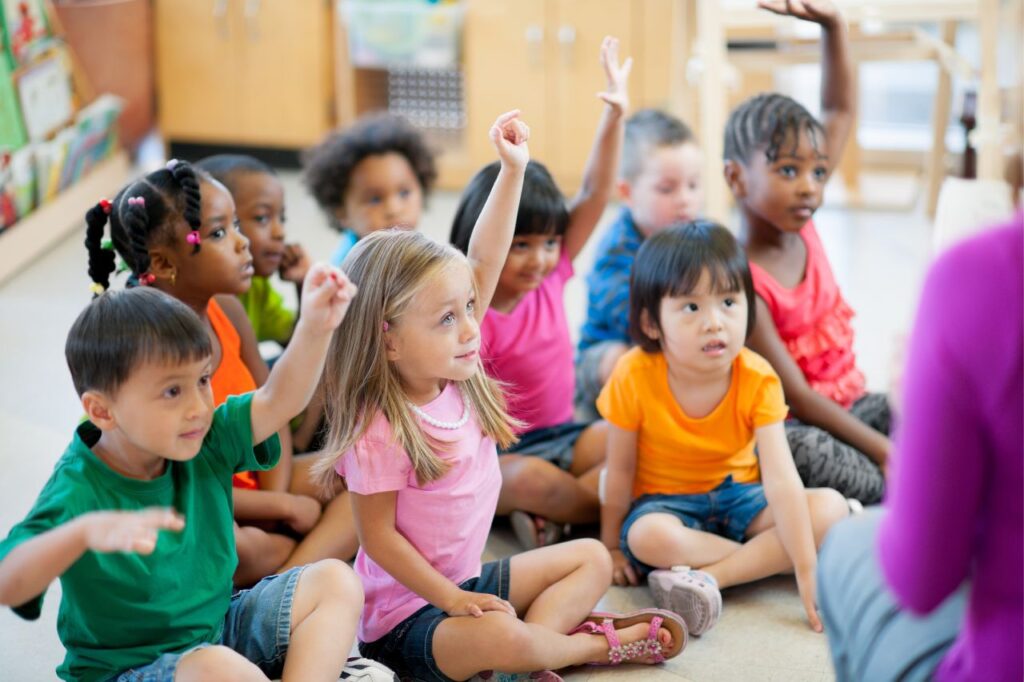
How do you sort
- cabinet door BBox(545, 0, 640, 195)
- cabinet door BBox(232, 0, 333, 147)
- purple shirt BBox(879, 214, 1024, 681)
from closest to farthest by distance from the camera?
purple shirt BBox(879, 214, 1024, 681)
cabinet door BBox(545, 0, 640, 195)
cabinet door BBox(232, 0, 333, 147)

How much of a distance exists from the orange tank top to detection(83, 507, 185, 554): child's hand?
603mm

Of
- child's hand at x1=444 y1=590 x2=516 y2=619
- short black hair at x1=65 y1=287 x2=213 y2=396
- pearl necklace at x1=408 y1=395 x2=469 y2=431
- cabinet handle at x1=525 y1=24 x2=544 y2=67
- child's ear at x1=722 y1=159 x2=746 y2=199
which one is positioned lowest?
child's hand at x1=444 y1=590 x2=516 y2=619

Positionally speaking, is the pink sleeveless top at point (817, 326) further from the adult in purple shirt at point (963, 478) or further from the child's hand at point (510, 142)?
the adult in purple shirt at point (963, 478)

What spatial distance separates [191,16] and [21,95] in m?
0.85

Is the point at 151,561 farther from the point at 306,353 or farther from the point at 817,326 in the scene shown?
the point at 817,326

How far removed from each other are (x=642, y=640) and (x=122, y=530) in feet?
→ 2.47

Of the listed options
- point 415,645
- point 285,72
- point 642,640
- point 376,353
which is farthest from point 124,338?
point 285,72

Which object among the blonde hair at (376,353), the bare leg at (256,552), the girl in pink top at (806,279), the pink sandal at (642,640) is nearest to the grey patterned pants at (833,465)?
the girl in pink top at (806,279)

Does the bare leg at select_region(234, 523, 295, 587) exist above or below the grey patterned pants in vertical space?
below

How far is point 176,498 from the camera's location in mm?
1446

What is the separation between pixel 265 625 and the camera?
150 centimetres

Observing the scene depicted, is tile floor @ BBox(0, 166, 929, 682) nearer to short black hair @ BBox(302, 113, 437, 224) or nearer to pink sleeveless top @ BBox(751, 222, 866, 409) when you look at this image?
pink sleeveless top @ BBox(751, 222, 866, 409)

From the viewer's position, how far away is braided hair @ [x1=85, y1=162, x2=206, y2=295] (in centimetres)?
173

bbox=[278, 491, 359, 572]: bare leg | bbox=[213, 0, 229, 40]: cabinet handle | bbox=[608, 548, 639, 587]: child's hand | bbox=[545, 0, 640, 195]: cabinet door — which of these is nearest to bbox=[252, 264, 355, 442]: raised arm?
bbox=[278, 491, 359, 572]: bare leg
